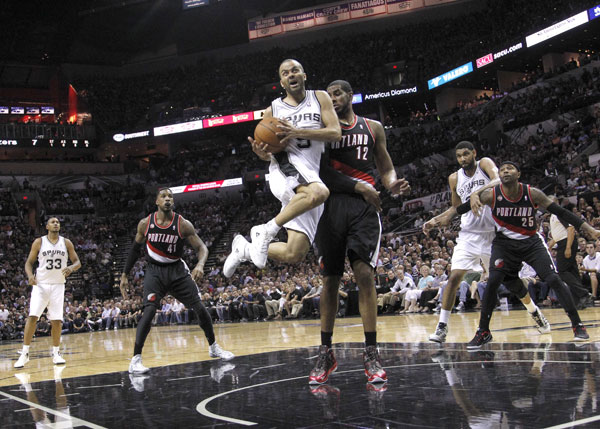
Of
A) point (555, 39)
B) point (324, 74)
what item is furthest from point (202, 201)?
point (555, 39)

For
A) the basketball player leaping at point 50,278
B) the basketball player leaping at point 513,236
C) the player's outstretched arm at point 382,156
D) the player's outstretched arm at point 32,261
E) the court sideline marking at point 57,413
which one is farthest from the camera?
the basketball player leaping at point 50,278

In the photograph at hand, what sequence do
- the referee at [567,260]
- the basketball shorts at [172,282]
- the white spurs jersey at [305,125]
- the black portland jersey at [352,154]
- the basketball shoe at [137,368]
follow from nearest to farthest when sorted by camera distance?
the white spurs jersey at [305,125] < the black portland jersey at [352,154] < the basketball shoe at [137,368] < the basketball shorts at [172,282] < the referee at [567,260]

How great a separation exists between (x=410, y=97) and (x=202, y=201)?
14.2m

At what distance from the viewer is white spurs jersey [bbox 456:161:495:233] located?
6.16 metres

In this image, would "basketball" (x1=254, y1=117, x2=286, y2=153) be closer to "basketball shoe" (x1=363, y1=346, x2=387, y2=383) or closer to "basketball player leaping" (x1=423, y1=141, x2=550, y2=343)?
"basketball shoe" (x1=363, y1=346, x2=387, y2=383)

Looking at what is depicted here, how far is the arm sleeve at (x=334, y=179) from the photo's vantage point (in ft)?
13.9

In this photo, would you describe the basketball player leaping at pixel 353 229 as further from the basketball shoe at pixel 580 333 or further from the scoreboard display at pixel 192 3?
the scoreboard display at pixel 192 3

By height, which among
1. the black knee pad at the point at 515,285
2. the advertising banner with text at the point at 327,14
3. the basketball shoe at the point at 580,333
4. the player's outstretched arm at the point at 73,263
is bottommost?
the basketball shoe at the point at 580,333

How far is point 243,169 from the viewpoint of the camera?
36.6 metres

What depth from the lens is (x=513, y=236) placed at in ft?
18.9

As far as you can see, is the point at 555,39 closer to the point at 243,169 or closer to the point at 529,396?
the point at 243,169

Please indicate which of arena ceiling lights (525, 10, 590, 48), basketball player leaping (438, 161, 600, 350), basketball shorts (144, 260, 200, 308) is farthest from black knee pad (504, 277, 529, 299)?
arena ceiling lights (525, 10, 590, 48)

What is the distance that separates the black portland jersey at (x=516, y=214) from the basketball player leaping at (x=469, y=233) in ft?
1.18

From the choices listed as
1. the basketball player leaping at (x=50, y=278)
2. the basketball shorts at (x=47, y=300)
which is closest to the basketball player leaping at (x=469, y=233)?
the basketball player leaping at (x=50, y=278)
